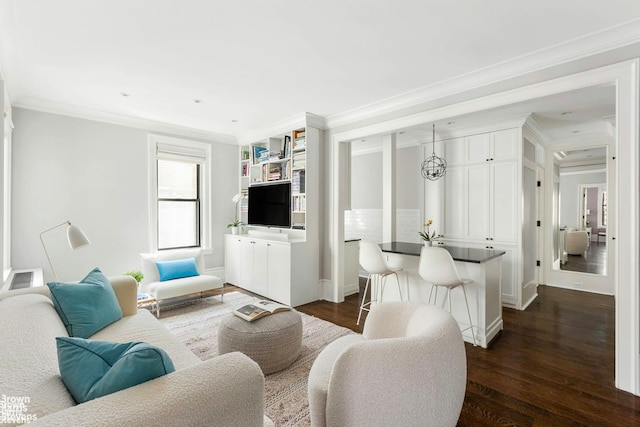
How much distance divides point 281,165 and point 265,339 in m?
2.94

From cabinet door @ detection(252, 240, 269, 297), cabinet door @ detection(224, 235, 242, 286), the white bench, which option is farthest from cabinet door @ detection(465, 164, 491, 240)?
the white bench

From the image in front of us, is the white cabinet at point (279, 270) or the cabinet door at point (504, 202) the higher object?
the cabinet door at point (504, 202)

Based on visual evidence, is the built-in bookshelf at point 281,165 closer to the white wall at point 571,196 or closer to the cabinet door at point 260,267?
the cabinet door at point 260,267

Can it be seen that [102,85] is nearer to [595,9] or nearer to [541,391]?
[595,9]

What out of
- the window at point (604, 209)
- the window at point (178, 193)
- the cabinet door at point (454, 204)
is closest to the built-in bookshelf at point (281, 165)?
the window at point (178, 193)

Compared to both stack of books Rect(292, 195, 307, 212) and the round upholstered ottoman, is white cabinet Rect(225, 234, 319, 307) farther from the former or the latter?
the round upholstered ottoman

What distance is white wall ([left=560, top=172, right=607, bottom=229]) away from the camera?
4797 millimetres

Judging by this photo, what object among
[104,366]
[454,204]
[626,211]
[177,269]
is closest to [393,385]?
[104,366]

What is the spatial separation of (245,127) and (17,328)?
398cm

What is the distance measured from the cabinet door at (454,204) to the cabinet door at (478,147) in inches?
9.2

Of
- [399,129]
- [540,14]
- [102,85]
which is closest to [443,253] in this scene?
[399,129]

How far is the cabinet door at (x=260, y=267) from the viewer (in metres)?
4.43

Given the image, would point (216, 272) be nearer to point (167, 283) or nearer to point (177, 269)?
point (177, 269)

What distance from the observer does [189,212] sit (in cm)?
512
